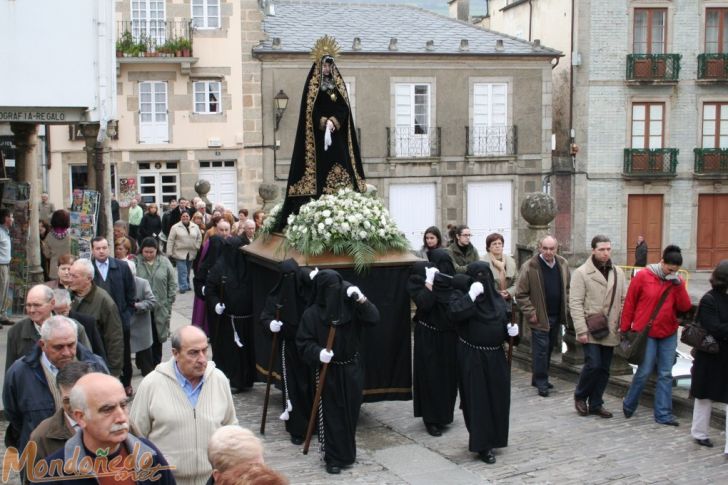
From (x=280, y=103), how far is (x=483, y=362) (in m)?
19.8

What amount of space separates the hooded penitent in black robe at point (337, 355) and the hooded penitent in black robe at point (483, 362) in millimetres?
883

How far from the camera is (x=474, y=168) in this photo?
1217 inches

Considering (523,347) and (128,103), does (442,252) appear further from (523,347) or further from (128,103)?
(128,103)

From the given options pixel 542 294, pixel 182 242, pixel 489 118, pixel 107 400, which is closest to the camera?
pixel 107 400

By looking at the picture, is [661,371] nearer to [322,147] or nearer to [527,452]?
[527,452]

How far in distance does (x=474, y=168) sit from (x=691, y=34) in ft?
32.5

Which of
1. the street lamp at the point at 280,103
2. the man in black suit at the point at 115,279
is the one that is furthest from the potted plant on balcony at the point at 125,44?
the man in black suit at the point at 115,279

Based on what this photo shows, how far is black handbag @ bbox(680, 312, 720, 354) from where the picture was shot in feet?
28.2

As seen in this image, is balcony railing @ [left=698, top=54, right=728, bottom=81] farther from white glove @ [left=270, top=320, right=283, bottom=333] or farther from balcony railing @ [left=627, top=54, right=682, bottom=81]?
white glove @ [left=270, top=320, right=283, bottom=333]

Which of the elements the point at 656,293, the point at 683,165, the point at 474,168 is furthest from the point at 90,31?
the point at 683,165

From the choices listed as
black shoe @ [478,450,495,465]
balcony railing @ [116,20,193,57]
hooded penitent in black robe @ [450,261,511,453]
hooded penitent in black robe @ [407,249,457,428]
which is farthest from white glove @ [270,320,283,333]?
balcony railing @ [116,20,193,57]

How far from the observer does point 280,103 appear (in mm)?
27391

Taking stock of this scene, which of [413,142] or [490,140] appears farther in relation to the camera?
[490,140]

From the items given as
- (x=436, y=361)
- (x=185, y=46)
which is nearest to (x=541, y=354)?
(x=436, y=361)
